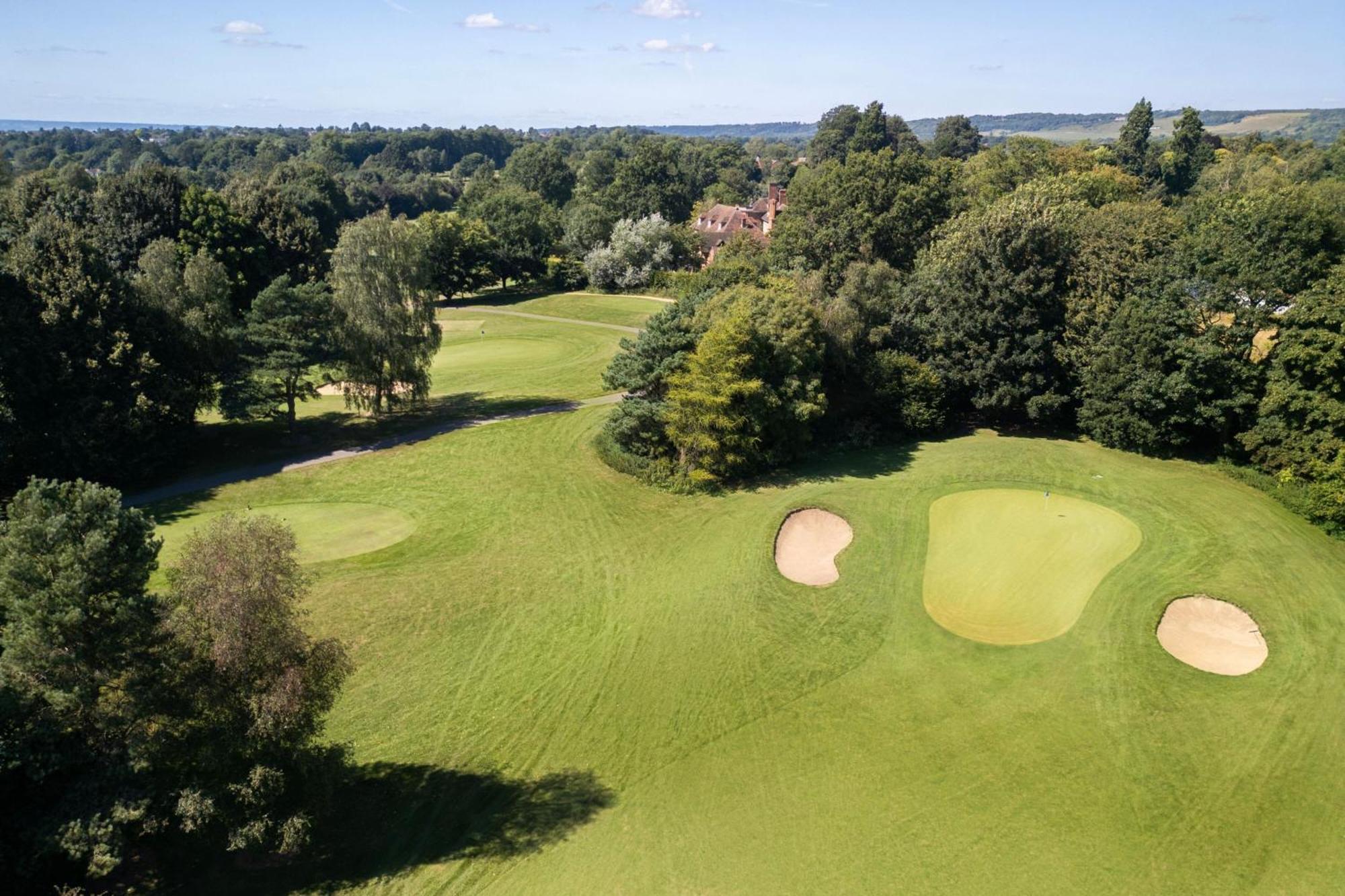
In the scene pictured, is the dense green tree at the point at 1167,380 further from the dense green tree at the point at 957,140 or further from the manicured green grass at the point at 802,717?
the dense green tree at the point at 957,140

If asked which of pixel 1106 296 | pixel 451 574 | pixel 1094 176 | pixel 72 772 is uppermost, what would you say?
pixel 1094 176

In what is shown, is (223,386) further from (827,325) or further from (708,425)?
(827,325)

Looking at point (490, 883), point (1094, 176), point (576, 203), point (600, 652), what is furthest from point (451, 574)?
point (576, 203)

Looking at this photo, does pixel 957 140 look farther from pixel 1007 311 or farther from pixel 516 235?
pixel 1007 311

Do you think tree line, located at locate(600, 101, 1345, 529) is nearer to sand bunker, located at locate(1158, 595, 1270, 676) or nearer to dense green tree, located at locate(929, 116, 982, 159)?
sand bunker, located at locate(1158, 595, 1270, 676)

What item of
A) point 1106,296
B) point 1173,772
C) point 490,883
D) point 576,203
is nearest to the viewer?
point 490,883

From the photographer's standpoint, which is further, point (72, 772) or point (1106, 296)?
point (1106, 296)

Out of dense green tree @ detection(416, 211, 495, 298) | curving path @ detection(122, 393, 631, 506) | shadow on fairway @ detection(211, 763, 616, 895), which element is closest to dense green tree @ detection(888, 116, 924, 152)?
dense green tree @ detection(416, 211, 495, 298)
